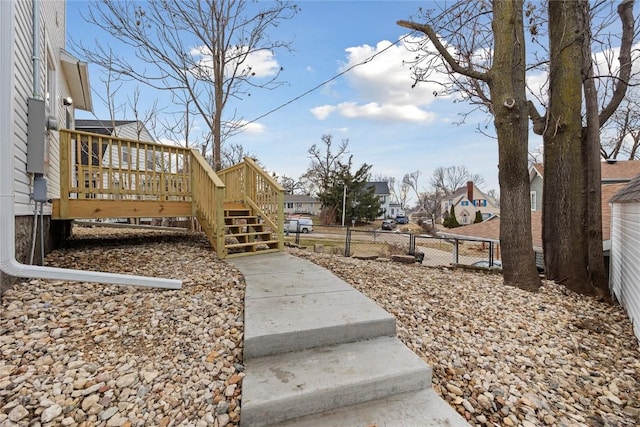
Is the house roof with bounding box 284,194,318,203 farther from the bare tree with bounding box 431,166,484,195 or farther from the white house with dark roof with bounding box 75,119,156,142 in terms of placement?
the white house with dark roof with bounding box 75,119,156,142

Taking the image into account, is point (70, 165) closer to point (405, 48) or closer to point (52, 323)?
point (52, 323)

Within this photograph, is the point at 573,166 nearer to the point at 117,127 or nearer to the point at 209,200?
the point at 209,200

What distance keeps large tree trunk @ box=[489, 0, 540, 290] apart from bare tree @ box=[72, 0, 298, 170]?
5277 mm

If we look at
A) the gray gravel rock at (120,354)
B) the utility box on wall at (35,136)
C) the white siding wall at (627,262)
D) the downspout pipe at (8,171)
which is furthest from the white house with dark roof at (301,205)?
the downspout pipe at (8,171)

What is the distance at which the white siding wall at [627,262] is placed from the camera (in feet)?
12.3

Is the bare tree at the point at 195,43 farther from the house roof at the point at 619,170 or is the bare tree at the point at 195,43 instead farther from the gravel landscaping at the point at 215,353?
the house roof at the point at 619,170

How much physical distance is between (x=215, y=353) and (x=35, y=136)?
3.15 m

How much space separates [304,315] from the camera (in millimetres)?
2604

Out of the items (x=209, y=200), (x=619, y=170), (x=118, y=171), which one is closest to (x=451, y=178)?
(x=619, y=170)

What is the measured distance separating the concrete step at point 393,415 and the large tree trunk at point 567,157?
3912 mm

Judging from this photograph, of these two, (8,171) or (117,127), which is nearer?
(8,171)

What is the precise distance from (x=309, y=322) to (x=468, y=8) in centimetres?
614

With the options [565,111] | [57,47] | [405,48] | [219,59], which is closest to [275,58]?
[219,59]

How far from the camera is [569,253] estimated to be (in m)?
4.71
